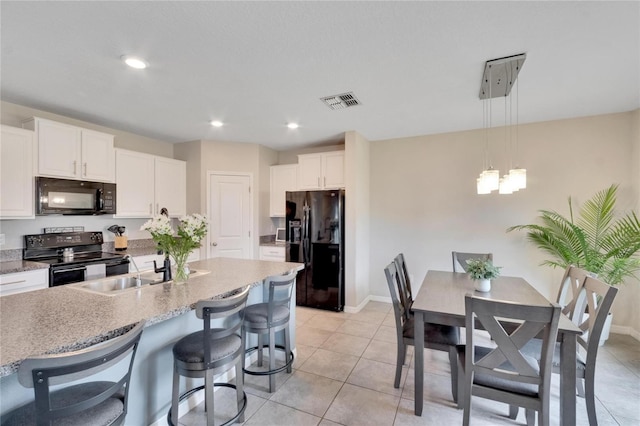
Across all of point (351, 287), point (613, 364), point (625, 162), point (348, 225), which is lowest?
point (613, 364)

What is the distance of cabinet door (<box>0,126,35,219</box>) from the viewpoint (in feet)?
8.86

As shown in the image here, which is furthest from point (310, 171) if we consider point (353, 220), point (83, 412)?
point (83, 412)

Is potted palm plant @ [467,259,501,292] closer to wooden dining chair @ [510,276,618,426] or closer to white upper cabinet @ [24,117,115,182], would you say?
wooden dining chair @ [510,276,618,426]

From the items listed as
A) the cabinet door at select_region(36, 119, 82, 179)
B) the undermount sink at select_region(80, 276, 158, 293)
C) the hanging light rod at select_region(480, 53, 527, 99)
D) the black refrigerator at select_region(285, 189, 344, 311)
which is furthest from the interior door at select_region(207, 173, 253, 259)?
the hanging light rod at select_region(480, 53, 527, 99)

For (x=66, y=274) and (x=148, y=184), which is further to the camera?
(x=148, y=184)

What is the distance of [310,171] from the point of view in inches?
179

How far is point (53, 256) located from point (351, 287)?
12.1 ft

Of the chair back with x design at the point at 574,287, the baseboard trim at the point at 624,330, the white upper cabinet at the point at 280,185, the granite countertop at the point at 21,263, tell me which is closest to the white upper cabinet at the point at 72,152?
the granite countertop at the point at 21,263

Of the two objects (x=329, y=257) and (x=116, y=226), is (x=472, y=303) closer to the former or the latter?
(x=329, y=257)

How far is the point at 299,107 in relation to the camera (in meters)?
3.14

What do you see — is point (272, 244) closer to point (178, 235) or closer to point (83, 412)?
point (178, 235)

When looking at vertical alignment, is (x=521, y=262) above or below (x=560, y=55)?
below

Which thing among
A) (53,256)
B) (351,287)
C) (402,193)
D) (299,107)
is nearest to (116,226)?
(53,256)

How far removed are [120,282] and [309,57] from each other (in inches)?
90.0
